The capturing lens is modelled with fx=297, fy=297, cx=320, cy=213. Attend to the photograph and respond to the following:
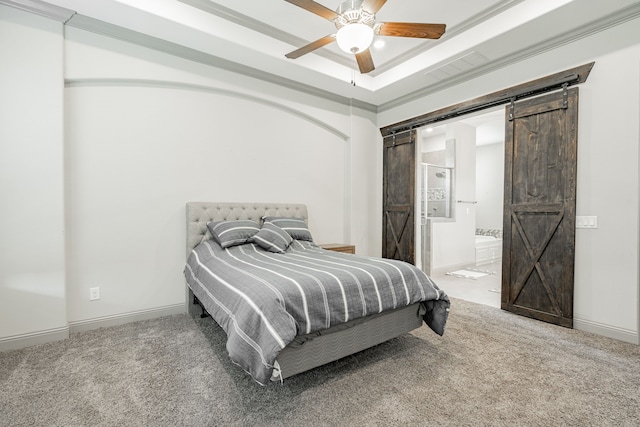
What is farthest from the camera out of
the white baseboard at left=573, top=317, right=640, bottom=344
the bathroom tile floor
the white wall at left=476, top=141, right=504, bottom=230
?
the white wall at left=476, top=141, right=504, bottom=230

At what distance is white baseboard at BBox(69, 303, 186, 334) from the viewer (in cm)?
281

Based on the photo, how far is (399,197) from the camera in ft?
15.7

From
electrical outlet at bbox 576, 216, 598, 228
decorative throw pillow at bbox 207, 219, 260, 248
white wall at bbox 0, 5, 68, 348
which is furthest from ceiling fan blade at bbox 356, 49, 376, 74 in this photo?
white wall at bbox 0, 5, 68, 348

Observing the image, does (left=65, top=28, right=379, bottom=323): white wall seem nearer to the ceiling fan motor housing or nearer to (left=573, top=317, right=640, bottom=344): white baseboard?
the ceiling fan motor housing

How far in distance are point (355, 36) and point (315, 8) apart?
0.36m

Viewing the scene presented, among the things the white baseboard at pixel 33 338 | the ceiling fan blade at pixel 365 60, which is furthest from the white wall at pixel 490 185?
the white baseboard at pixel 33 338

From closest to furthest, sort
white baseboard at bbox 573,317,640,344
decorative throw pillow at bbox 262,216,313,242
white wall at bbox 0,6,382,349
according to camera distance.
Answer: white wall at bbox 0,6,382,349 < white baseboard at bbox 573,317,640,344 < decorative throw pillow at bbox 262,216,313,242

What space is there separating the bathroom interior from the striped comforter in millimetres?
2296

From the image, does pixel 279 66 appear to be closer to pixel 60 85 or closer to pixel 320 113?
pixel 320 113

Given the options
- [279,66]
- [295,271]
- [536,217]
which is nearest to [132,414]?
[295,271]

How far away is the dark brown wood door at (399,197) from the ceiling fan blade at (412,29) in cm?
221

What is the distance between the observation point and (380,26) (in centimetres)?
242

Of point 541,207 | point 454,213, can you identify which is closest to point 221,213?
point 541,207

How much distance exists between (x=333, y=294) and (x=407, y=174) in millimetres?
3192
